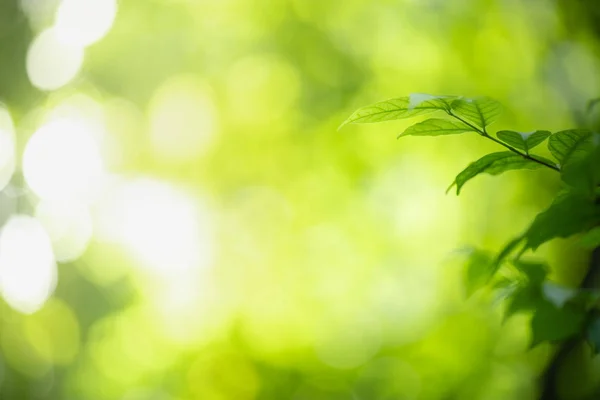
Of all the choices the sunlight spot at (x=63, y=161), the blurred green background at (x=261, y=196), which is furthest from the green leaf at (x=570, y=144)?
the sunlight spot at (x=63, y=161)

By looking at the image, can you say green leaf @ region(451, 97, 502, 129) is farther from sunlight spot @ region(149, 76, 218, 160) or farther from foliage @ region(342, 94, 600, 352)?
sunlight spot @ region(149, 76, 218, 160)

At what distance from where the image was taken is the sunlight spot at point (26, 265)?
301cm

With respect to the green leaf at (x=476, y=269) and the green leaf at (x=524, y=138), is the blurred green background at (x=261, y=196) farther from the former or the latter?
the green leaf at (x=524, y=138)

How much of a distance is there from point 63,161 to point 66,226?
1.21 ft

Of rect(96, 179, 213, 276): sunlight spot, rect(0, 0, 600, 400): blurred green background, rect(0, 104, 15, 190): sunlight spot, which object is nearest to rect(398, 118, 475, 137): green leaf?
rect(0, 0, 600, 400): blurred green background

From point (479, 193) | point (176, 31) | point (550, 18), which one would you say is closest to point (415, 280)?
point (479, 193)

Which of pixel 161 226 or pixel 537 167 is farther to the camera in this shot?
pixel 161 226

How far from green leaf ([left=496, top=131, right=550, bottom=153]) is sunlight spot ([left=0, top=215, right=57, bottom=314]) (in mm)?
3079

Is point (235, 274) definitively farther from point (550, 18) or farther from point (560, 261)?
point (550, 18)

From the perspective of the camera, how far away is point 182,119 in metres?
2.56

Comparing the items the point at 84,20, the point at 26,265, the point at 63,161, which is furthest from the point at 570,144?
the point at 26,265

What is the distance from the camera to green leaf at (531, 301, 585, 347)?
397mm

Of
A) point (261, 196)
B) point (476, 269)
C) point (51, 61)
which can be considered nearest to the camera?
point (476, 269)

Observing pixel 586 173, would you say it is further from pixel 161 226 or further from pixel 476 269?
pixel 161 226
